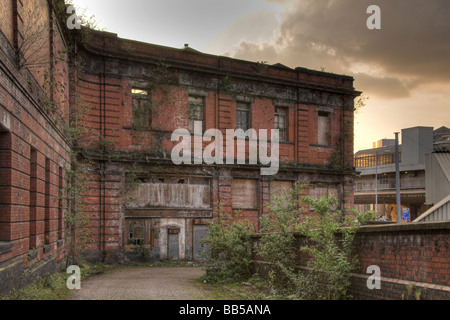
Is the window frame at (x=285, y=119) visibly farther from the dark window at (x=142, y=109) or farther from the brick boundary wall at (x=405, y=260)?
the brick boundary wall at (x=405, y=260)

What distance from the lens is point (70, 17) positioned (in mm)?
15359

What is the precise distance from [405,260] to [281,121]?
15623 mm

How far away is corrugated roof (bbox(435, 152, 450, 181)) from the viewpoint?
18873mm

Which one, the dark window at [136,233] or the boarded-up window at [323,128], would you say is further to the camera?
the boarded-up window at [323,128]

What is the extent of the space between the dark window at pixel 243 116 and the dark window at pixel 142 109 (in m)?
4.47

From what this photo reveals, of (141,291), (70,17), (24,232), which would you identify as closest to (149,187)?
(70,17)

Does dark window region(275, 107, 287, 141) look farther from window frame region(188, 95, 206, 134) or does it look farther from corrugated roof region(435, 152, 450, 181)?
corrugated roof region(435, 152, 450, 181)

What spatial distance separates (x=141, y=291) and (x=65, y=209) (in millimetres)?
5656

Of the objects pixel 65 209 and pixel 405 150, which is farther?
pixel 405 150

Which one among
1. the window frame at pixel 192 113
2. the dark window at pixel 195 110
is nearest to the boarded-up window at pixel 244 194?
the window frame at pixel 192 113

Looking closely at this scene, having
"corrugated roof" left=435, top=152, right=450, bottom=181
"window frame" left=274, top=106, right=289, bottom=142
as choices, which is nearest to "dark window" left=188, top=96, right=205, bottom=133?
"window frame" left=274, top=106, right=289, bottom=142

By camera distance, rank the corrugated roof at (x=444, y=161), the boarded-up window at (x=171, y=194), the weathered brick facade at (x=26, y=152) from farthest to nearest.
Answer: the corrugated roof at (x=444, y=161) < the boarded-up window at (x=171, y=194) < the weathered brick facade at (x=26, y=152)

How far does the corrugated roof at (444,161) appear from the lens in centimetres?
1887
